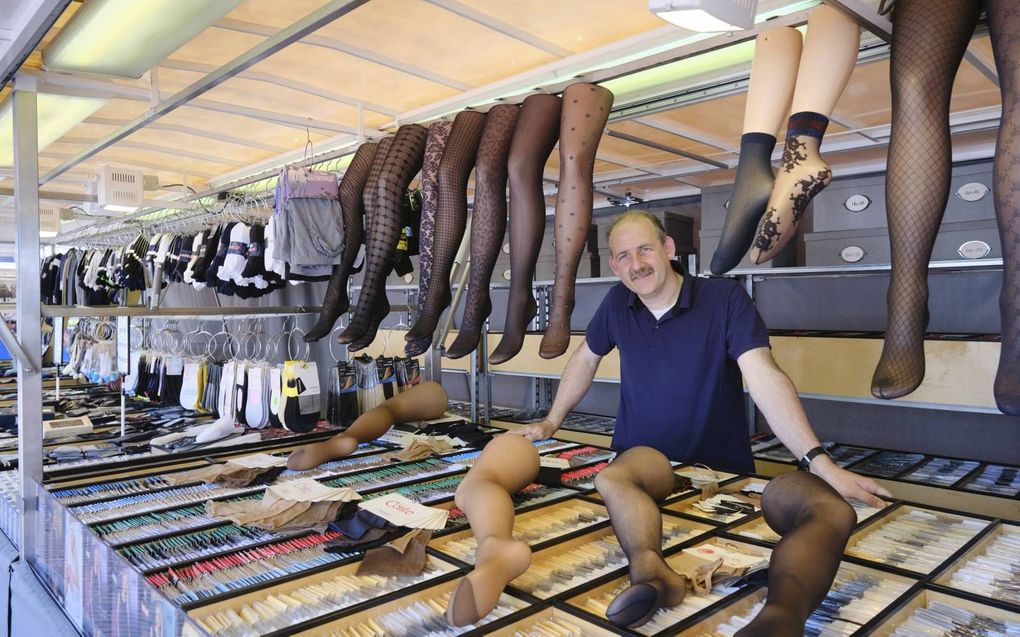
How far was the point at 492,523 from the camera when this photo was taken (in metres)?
1.26

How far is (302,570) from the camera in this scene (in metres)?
1.25

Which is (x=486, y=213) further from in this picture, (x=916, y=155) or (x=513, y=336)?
(x=916, y=155)

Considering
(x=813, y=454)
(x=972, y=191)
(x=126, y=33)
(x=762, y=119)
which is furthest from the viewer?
(x=972, y=191)

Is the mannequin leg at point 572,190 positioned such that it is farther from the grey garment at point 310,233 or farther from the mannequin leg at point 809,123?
the grey garment at point 310,233

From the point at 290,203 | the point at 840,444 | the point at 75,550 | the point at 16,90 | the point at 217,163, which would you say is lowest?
the point at 840,444

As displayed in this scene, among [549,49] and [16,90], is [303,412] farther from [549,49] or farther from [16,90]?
[549,49]

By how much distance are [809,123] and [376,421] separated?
1.64m

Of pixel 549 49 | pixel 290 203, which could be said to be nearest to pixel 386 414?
pixel 290 203

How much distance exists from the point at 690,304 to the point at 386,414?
1.12m

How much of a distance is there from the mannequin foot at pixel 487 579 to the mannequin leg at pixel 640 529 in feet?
0.55

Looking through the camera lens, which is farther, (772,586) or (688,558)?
(688,558)

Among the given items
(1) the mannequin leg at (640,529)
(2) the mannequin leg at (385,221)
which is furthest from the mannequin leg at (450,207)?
(1) the mannequin leg at (640,529)

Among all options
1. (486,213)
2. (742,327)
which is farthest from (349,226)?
(742,327)

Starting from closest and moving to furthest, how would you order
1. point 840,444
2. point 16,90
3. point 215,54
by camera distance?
point 16,90
point 215,54
point 840,444
